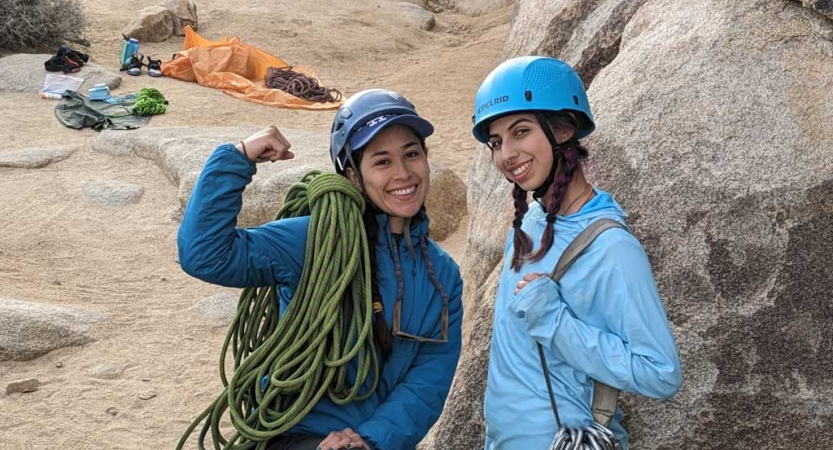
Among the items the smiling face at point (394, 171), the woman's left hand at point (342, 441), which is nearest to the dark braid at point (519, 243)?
the smiling face at point (394, 171)

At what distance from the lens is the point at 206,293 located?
21.8 ft

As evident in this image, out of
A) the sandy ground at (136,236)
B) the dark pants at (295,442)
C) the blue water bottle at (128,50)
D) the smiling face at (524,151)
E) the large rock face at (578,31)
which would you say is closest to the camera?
the smiling face at (524,151)

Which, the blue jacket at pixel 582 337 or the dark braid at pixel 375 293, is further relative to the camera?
the dark braid at pixel 375 293

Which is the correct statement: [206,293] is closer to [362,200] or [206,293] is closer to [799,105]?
[362,200]

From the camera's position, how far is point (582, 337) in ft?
6.82

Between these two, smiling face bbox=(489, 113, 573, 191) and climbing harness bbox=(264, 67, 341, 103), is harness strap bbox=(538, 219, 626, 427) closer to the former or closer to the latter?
smiling face bbox=(489, 113, 573, 191)

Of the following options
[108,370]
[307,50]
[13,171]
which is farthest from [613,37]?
[307,50]

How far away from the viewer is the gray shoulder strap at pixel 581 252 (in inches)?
84.7

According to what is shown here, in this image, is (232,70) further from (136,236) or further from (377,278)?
(377,278)

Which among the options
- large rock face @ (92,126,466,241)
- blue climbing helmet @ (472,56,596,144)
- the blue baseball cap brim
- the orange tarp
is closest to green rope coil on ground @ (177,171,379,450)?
the blue baseball cap brim

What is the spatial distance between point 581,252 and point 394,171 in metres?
0.79

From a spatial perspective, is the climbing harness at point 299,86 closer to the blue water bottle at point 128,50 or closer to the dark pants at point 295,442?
the blue water bottle at point 128,50

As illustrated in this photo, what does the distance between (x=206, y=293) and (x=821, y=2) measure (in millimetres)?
4886

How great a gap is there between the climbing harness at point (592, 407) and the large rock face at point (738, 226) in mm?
880
